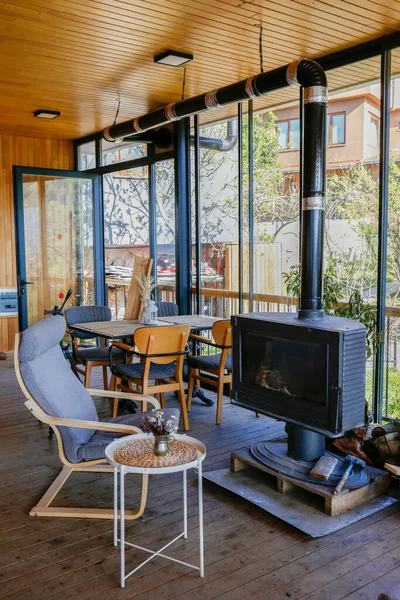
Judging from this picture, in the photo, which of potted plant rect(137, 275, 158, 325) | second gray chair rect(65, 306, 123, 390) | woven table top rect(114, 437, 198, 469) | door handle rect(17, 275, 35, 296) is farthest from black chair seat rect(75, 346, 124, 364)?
door handle rect(17, 275, 35, 296)

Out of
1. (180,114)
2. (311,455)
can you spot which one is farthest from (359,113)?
(311,455)

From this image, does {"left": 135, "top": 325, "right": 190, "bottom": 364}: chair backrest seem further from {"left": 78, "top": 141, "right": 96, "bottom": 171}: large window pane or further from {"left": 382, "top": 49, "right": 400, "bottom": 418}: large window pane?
{"left": 78, "top": 141, "right": 96, "bottom": 171}: large window pane

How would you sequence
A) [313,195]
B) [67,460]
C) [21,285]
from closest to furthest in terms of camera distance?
[67,460], [313,195], [21,285]

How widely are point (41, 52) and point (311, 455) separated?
3.54 metres

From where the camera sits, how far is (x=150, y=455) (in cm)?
265

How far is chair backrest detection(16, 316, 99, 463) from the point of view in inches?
121

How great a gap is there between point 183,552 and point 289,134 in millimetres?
3676

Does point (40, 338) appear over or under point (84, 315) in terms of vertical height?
over

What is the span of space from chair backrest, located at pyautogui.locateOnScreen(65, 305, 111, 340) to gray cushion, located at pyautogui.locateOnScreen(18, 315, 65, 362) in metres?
1.95

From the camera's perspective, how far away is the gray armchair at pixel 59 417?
3031 millimetres

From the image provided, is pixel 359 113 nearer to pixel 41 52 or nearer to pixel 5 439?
pixel 41 52

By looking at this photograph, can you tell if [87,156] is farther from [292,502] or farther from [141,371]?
[292,502]

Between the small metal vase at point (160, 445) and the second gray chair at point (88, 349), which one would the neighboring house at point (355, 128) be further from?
the small metal vase at point (160, 445)

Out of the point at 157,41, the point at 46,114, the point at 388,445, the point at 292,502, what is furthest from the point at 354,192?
the point at 46,114
